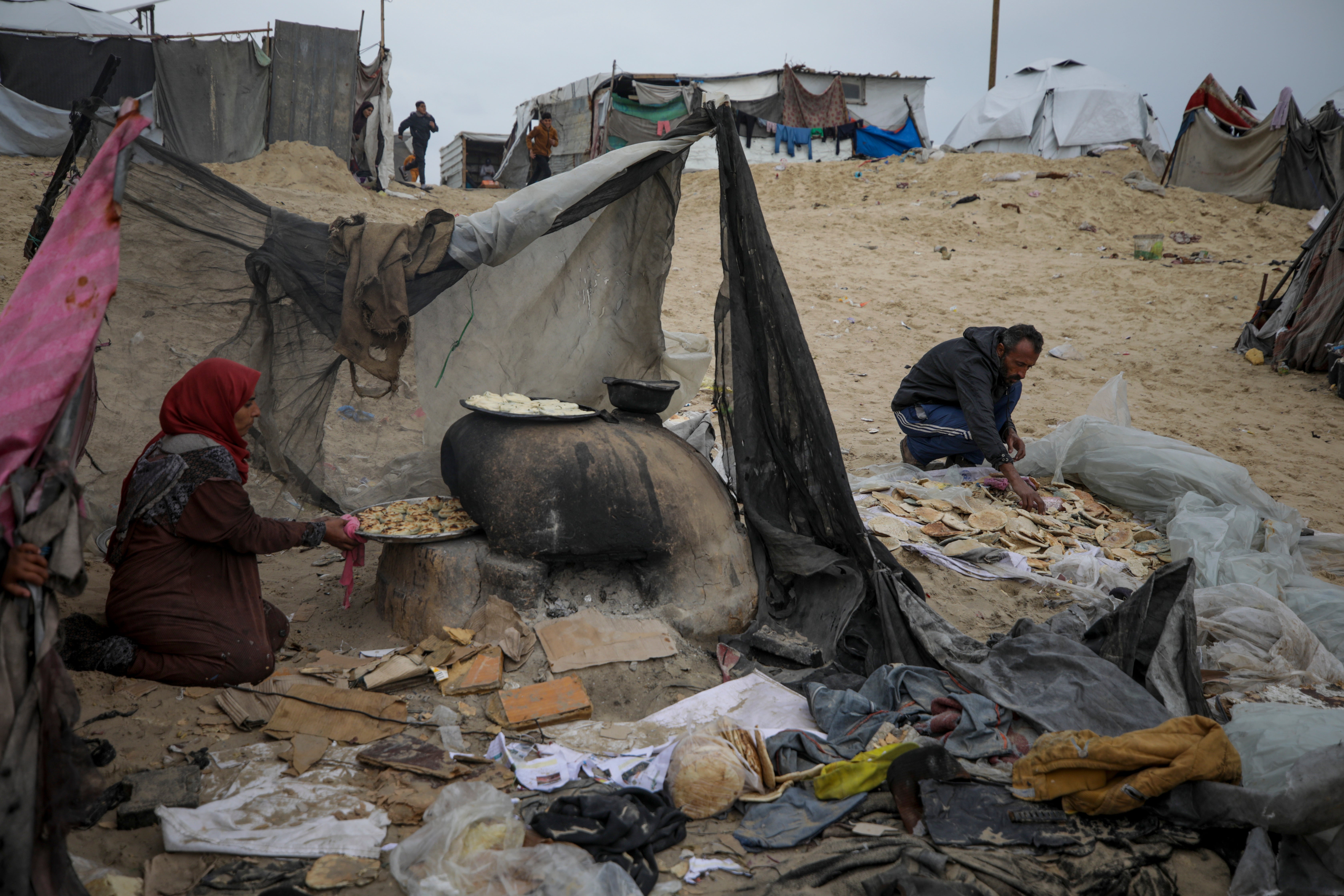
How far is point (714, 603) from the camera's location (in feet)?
11.0

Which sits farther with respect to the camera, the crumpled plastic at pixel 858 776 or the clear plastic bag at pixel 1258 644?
the clear plastic bag at pixel 1258 644

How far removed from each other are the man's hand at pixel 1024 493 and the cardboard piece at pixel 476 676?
338 cm

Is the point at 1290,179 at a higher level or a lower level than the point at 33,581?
higher

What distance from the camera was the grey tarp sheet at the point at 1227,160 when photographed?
1415 cm

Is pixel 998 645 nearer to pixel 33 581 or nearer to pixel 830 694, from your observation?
pixel 830 694

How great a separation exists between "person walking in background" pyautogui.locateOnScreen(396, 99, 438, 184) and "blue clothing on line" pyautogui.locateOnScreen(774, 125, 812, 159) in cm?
717

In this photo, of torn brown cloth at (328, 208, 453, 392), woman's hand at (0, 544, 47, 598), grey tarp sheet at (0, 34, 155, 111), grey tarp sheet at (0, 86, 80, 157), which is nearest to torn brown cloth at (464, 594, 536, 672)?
torn brown cloth at (328, 208, 453, 392)

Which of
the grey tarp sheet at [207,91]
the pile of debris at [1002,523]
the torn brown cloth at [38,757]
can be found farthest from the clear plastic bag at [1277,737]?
the grey tarp sheet at [207,91]

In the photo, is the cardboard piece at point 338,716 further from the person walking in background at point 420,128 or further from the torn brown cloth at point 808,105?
the torn brown cloth at point 808,105

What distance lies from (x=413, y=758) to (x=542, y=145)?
571 inches

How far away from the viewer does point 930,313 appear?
386 inches

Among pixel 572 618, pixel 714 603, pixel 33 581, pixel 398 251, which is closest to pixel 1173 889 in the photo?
pixel 714 603

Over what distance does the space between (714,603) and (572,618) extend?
1.94ft

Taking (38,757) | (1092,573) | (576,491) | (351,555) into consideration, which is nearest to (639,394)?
(576,491)
